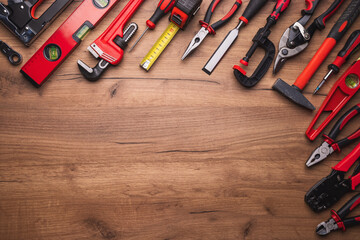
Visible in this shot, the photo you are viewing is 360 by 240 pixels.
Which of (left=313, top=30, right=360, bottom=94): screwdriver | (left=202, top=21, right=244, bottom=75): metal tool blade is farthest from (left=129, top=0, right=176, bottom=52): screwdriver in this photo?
(left=313, top=30, right=360, bottom=94): screwdriver

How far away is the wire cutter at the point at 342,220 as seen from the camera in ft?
3.67

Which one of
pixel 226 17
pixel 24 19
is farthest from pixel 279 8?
pixel 24 19

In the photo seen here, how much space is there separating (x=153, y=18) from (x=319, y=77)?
29.5 inches

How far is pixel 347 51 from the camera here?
115cm

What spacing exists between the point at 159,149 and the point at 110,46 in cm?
47

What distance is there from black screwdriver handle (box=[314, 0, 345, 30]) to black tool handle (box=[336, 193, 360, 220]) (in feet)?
2.33

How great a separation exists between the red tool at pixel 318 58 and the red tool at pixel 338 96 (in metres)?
0.07

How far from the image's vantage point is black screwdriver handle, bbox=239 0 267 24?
1186 millimetres

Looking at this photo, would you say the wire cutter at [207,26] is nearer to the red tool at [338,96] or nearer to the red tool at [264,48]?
the red tool at [264,48]

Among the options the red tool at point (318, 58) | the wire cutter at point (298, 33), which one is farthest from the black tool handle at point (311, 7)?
the red tool at point (318, 58)

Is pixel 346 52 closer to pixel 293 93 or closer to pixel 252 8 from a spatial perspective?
pixel 293 93

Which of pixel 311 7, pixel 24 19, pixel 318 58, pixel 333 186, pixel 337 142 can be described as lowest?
pixel 24 19

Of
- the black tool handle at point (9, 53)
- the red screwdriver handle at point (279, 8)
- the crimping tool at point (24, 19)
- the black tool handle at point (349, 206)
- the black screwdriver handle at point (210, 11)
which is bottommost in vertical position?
the black tool handle at point (9, 53)

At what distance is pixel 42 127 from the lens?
1.18m
